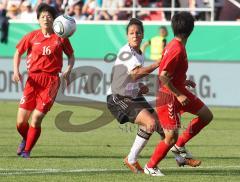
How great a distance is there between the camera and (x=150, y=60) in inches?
1030

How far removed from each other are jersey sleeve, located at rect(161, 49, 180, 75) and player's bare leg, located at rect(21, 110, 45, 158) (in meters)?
3.05

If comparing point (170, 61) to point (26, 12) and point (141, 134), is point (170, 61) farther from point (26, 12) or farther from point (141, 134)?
point (26, 12)

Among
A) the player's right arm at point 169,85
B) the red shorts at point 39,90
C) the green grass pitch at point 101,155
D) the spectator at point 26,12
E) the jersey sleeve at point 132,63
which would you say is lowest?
the green grass pitch at point 101,155

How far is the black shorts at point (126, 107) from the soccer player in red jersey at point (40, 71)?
175 centimetres

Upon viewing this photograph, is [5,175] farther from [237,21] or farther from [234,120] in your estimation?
[237,21]

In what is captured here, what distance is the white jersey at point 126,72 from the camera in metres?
11.7

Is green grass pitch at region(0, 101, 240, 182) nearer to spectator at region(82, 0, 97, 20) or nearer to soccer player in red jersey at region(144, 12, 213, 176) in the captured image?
soccer player in red jersey at region(144, 12, 213, 176)

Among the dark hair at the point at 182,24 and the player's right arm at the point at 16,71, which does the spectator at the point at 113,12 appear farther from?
the dark hair at the point at 182,24

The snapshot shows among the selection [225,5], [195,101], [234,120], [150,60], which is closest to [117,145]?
[195,101]

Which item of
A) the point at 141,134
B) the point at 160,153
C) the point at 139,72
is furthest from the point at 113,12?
the point at 160,153

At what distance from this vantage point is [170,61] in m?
11.3

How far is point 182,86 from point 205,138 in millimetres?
5606

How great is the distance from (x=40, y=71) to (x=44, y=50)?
330 mm

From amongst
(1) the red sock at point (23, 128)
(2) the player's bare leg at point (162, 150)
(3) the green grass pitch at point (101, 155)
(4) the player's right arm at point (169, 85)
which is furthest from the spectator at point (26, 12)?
(4) the player's right arm at point (169, 85)
